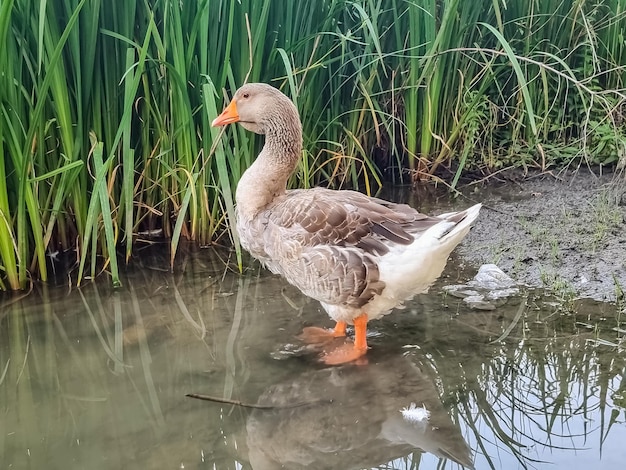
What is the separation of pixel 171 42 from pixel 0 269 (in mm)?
1712

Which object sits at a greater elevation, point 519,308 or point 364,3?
point 364,3

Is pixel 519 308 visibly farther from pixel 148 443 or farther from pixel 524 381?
pixel 148 443

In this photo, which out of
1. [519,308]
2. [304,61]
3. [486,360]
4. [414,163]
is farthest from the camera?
[414,163]

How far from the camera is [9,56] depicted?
3688mm

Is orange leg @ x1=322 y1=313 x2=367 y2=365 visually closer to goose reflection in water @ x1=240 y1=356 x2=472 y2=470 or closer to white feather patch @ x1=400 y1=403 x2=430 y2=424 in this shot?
goose reflection in water @ x1=240 y1=356 x2=472 y2=470

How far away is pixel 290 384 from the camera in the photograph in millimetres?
3129

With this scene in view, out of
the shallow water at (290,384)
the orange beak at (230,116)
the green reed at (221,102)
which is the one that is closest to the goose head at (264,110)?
the orange beak at (230,116)

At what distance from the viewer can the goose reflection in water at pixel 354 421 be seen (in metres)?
2.59

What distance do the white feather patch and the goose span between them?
0.52 meters

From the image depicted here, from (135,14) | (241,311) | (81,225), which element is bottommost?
(241,311)

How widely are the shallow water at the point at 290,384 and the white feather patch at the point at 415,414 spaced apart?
0.04ft

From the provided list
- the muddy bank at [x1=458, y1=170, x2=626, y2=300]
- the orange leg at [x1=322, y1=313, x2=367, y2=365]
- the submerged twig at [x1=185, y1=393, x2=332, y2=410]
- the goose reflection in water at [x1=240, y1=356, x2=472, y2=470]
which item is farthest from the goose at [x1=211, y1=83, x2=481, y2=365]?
the muddy bank at [x1=458, y1=170, x2=626, y2=300]

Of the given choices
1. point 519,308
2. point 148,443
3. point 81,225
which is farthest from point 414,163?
point 148,443

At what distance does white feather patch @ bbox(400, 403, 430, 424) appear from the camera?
2.79m
